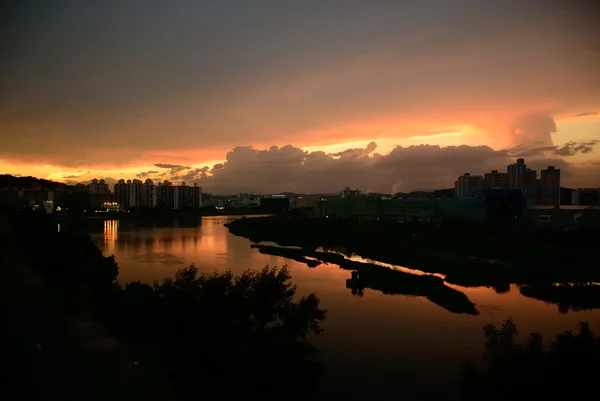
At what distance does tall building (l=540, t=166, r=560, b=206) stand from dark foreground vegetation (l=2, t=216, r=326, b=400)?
1960cm

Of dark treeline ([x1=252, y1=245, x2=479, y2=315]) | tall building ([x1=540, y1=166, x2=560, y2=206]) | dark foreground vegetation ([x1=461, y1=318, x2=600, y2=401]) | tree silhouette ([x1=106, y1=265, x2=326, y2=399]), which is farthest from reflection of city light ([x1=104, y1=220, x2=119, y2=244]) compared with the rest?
tall building ([x1=540, y1=166, x2=560, y2=206])

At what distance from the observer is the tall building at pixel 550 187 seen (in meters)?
21.2

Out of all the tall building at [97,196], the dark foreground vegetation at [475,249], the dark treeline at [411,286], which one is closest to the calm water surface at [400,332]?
the dark treeline at [411,286]

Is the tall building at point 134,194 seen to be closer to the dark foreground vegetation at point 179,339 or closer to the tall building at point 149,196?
the tall building at point 149,196

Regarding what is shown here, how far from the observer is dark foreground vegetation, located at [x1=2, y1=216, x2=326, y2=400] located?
3773 mm

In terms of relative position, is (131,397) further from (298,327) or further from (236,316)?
(298,327)

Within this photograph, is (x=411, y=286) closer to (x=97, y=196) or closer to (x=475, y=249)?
(x=475, y=249)

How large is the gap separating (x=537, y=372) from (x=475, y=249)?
976cm

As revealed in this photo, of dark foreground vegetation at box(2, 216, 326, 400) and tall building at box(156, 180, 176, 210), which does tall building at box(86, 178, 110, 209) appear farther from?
dark foreground vegetation at box(2, 216, 326, 400)

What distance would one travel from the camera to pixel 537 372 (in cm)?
422

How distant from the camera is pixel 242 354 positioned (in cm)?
496

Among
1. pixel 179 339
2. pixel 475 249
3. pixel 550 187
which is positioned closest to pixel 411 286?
pixel 475 249

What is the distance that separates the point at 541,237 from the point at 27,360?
48.1 ft

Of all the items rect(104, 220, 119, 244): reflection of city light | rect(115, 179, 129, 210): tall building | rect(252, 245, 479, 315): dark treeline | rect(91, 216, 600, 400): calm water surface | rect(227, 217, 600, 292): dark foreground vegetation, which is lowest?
rect(104, 220, 119, 244): reflection of city light
